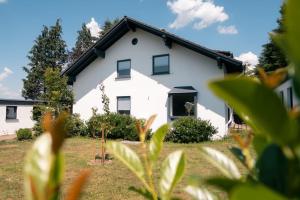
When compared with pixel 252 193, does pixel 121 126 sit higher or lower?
lower

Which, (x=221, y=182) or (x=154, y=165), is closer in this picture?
(x=221, y=182)

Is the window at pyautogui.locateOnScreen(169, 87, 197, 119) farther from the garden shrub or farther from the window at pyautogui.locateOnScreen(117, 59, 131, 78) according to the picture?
the window at pyautogui.locateOnScreen(117, 59, 131, 78)

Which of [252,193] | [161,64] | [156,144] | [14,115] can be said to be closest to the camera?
[252,193]

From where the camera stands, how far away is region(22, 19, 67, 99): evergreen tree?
58500mm

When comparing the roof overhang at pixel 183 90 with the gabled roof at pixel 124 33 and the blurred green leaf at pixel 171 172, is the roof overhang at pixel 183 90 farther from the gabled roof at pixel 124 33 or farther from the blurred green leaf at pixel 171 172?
the blurred green leaf at pixel 171 172

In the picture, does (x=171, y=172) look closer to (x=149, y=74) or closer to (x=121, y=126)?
(x=121, y=126)

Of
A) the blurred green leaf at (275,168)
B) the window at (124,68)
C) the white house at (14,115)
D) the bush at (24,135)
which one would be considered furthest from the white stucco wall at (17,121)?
the blurred green leaf at (275,168)

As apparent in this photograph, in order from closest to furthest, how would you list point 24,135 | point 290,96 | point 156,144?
1. point 156,144
2. point 290,96
3. point 24,135

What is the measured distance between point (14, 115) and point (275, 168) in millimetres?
32713

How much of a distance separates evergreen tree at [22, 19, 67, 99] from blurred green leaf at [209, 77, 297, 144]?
202 feet

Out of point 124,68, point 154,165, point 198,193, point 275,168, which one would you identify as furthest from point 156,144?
point 124,68

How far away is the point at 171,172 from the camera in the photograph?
33.0 inches

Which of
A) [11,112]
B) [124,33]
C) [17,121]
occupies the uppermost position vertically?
[124,33]

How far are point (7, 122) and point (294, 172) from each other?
32.0 meters
